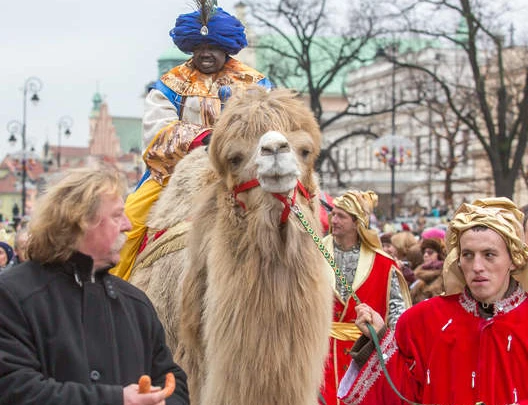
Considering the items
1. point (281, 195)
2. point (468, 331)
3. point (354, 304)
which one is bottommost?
point (354, 304)

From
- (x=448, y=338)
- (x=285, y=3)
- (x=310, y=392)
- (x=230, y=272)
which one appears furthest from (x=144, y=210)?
(x=285, y=3)

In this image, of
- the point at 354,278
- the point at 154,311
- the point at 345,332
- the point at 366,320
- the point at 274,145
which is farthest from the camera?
the point at 354,278

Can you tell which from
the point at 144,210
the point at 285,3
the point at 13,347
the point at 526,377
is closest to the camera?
the point at 13,347

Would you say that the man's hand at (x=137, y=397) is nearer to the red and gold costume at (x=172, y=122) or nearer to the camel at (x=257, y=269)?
the camel at (x=257, y=269)

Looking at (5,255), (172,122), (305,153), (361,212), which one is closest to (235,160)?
(305,153)

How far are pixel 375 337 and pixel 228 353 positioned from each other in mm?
671

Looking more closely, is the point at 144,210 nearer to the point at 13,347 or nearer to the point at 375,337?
the point at 375,337

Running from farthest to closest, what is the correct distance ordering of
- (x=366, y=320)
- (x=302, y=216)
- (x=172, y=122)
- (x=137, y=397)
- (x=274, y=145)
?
(x=172, y=122), (x=366, y=320), (x=302, y=216), (x=274, y=145), (x=137, y=397)

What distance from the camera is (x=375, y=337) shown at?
3963 mm

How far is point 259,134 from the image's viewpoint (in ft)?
13.4

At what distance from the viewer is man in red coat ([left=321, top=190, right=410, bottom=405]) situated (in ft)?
22.0

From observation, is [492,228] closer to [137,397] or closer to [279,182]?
[279,182]

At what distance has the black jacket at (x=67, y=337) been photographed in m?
2.64

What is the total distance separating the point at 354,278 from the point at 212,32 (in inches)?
93.4
